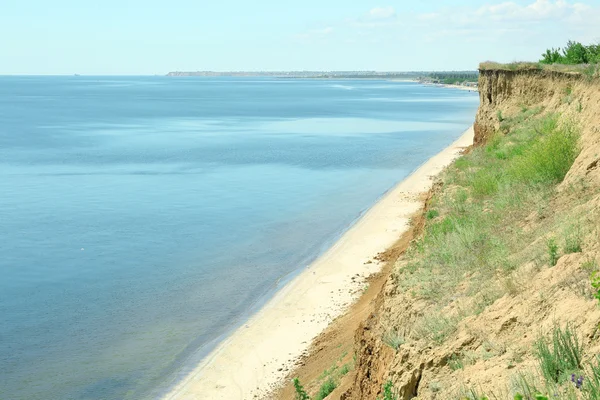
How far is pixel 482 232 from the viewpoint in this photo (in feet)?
46.8

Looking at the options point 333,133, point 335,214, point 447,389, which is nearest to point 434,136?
point 333,133

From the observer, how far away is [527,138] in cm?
2367

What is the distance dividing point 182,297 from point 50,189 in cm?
2395

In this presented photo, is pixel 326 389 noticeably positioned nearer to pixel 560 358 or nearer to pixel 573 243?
pixel 573 243

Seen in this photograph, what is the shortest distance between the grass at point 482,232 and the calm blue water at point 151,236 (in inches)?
337

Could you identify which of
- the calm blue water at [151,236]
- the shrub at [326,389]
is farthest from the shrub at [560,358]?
the calm blue water at [151,236]

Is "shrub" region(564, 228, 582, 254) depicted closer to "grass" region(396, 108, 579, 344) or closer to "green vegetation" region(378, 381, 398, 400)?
"grass" region(396, 108, 579, 344)

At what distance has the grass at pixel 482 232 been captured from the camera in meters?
10.8

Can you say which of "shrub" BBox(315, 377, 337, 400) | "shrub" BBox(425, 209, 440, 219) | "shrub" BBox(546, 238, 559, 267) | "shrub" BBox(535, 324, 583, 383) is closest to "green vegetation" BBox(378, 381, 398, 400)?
"shrub" BBox(535, 324, 583, 383)

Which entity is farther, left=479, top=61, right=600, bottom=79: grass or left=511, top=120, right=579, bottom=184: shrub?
left=479, top=61, right=600, bottom=79: grass

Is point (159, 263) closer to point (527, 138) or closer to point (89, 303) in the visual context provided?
point (89, 303)

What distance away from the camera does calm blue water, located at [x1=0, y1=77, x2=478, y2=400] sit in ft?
68.1

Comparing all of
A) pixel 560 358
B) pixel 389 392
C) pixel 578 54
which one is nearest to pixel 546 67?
pixel 578 54

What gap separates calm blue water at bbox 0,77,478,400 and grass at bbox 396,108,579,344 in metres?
8.55
